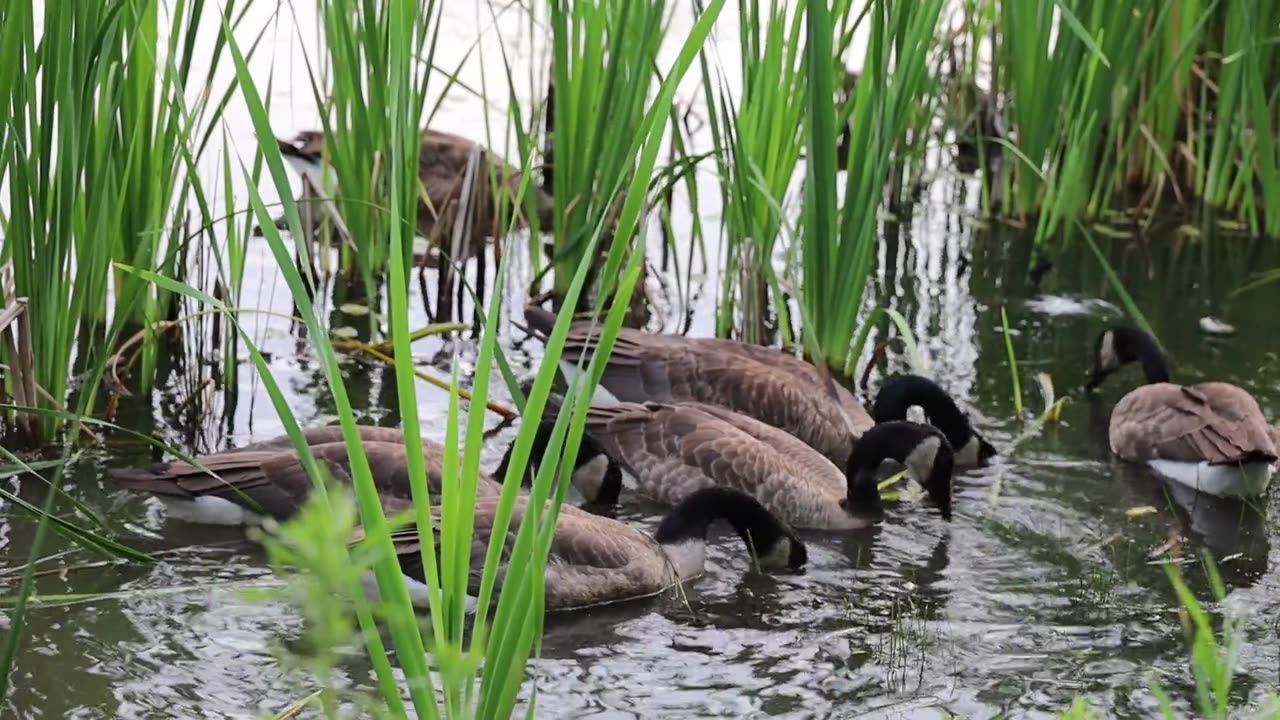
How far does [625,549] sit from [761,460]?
4.06ft

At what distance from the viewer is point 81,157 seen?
5.86m

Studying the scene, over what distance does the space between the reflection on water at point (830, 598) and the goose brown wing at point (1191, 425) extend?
0.50ft

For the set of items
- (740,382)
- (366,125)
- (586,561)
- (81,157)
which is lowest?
(586,561)

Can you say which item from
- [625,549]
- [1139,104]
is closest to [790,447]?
[625,549]

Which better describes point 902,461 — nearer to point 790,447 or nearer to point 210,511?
point 790,447

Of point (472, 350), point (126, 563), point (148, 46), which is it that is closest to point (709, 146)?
point (472, 350)

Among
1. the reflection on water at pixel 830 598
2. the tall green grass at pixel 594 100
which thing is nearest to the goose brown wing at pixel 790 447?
the reflection on water at pixel 830 598

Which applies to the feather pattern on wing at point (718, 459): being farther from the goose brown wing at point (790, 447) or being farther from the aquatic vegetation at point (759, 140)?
the aquatic vegetation at point (759, 140)

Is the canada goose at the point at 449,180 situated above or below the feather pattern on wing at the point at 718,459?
above

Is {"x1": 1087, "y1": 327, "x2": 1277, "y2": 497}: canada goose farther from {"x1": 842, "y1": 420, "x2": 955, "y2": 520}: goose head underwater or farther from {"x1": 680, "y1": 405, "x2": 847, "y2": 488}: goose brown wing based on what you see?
{"x1": 680, "y1": 405, "x2": 847, "y2": 488}: goose brown wing

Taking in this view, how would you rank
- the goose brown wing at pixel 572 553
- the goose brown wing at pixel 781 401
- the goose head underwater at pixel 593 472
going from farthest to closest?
the goose brown wing at pixel 781 401, the goose head underwater at pixel 593 472, the goose brown wing at pixel 572 553

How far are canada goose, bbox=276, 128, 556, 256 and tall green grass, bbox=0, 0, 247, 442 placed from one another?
2184 mm

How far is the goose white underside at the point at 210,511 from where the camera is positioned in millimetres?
6254

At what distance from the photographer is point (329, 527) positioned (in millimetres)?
1852
